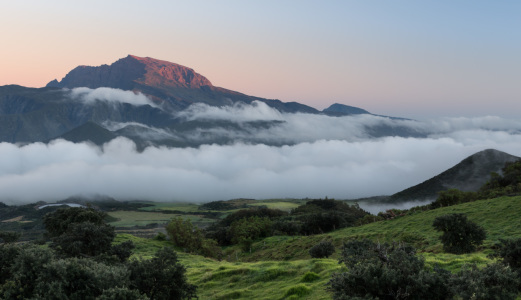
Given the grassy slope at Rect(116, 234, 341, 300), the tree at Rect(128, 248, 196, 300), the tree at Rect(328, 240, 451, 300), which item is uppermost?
the tree at Rect(328, 240, 451, 300)

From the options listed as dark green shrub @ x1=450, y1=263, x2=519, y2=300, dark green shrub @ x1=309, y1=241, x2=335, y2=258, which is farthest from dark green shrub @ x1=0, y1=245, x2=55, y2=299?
dark green shrub @ x1=309, y1=241, x2=335, y2=258

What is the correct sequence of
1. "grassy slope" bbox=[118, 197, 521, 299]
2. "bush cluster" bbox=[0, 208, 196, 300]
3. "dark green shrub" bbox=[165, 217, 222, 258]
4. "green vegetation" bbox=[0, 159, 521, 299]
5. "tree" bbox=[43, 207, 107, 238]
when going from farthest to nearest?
"dark green shrub" bbox=[165, 217, 222, 258] → "tree" bbox=[43, 207, 107, 238] → "grassy slope" bbox=[118, 197, 521, 299] → "bush cluster" bbox=[0, 208, 196, 300] → "green vegetation" bbox=[0, 159, 521, 299]

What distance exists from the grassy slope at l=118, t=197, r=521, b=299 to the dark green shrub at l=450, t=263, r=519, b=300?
33.3 feet

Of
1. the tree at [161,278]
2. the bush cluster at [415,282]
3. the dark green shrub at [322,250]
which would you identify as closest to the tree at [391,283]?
the bush cluster at [415,282]

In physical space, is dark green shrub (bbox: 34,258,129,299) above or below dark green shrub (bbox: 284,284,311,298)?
above

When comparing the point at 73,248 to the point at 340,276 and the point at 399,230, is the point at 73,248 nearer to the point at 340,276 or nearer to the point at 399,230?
the point at 340,276

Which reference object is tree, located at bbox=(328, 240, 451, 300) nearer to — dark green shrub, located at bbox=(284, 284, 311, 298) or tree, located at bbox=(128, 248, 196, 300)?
dark green shrub, located at bbox=(284, 284, 311, 298)

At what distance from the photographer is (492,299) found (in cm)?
1595

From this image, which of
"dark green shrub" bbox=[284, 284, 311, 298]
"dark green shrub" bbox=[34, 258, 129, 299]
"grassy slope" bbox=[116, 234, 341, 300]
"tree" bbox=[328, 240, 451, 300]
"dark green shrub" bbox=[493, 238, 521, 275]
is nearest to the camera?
"tree" bbox=[328, 240, 451, 300]

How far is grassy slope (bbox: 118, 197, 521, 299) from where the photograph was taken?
30297mm

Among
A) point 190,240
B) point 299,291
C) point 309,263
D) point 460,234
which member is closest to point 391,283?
point 299,291

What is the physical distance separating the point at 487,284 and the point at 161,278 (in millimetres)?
18855

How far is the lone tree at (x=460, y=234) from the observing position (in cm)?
3878

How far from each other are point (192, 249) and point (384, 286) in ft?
245
